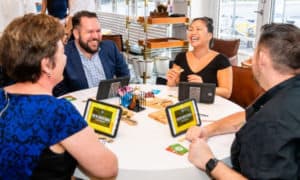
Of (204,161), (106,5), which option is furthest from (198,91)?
(106,5)

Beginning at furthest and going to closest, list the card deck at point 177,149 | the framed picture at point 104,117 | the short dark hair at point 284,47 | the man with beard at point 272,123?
the framed picture at point 104,117 → the card deck at point 177,149 → the short dark hair at point 284,47 → the man with beard at point 272,123

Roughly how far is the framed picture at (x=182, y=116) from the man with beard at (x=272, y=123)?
29cm

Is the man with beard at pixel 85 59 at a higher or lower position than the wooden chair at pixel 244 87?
higher

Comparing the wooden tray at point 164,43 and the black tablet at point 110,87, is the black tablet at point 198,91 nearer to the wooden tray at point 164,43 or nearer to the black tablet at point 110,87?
the black tablet at point 110,87

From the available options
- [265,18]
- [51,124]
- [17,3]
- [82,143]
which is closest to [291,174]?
[82,143]

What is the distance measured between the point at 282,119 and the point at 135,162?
0.63m

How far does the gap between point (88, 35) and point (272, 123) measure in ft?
6.25

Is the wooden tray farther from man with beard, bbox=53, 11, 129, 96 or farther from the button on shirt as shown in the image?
the button on shirt

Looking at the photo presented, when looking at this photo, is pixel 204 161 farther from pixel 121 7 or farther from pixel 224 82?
pixel 121 7

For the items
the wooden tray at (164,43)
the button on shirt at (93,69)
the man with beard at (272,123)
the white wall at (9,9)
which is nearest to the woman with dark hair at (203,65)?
the button on shirt at (93,69)

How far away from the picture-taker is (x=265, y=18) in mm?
4406

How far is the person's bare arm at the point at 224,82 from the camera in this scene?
96.3 inches

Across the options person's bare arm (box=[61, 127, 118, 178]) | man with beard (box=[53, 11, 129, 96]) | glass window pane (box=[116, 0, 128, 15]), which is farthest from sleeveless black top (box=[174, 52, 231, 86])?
glass window pane (box=[116, 0, 128, 15])

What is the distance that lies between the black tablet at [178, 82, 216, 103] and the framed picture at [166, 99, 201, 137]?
1.29 feet
